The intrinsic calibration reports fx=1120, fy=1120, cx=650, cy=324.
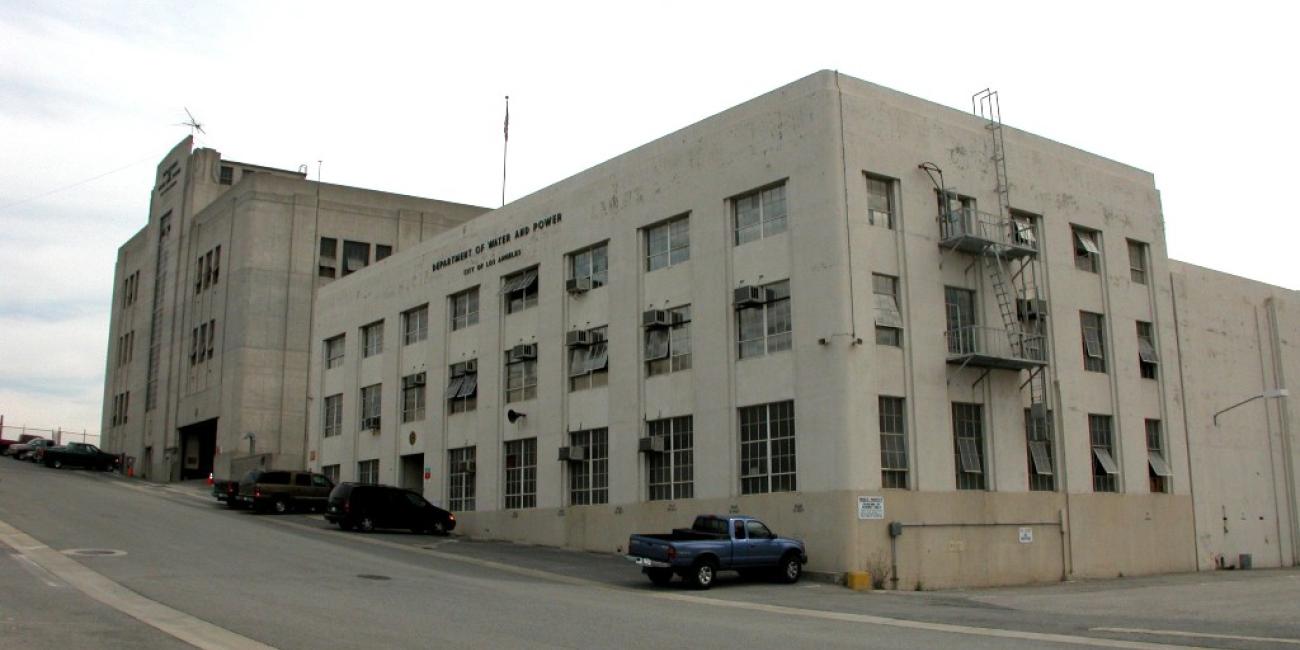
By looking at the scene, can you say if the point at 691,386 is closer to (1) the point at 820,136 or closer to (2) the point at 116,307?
(1) the point at 820,136

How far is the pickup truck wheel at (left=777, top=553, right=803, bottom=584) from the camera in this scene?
2517 centimetres

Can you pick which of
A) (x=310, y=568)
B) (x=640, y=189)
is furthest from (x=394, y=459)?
(x=310, y=568)

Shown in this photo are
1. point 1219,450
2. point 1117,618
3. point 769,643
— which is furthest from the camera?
point 1219,450

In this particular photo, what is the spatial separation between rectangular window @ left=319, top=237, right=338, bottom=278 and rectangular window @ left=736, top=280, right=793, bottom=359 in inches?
1508

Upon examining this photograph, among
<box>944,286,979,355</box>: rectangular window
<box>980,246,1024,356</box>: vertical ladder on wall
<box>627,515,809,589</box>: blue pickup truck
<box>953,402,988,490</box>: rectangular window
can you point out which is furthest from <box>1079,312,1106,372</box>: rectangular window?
<box>627,515,809,589</box>: blue pickup truck

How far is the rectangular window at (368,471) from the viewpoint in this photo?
44969 millimetres

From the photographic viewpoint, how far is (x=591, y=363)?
114 feet

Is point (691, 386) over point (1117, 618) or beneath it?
over

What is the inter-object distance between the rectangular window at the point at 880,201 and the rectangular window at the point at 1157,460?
12.5 metres

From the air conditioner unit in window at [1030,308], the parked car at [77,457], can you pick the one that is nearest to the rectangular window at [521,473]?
the air conditioner unit in window at [1030,308]

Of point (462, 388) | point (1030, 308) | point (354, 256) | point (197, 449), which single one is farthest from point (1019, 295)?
point (197, 449)

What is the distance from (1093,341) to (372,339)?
28124mm

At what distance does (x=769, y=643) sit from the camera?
1475 centimetres

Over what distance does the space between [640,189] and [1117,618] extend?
19146 millimetres
